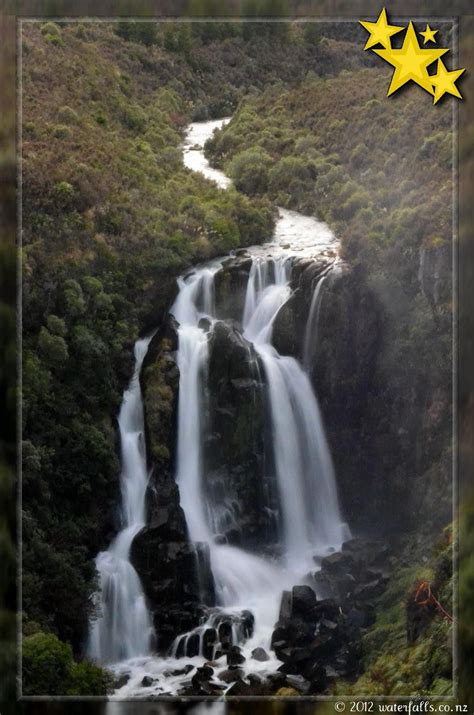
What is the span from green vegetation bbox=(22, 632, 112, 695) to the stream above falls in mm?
790

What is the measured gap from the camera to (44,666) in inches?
326

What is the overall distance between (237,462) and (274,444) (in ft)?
1.63

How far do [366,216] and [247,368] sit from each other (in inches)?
→ 81.1

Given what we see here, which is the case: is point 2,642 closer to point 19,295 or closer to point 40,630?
point 40,630

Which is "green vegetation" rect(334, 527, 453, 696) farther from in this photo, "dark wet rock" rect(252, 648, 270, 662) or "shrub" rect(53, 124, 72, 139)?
"shrub" rect(53, 124, 72, 139)

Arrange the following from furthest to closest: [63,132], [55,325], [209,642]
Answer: [63,132], [55,325], [209,642]

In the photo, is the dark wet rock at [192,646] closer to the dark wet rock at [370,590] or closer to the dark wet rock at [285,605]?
the dark wet rock at [285,605]

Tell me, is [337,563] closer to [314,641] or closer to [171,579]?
[314,641]

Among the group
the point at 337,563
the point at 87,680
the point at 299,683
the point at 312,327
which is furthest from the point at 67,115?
the point at 299,683

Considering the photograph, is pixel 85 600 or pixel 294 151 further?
pixel 294 151

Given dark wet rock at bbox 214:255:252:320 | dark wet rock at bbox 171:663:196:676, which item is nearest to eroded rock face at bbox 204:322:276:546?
dark wet rock at bbox 214:255:252:320

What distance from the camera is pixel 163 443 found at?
34.3 ft

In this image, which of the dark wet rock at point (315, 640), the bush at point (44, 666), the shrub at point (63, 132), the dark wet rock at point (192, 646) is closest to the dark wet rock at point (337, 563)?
the dark wet rock at point (315, 640)

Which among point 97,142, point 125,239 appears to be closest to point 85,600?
point 125,239
